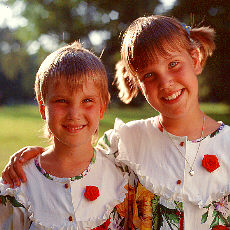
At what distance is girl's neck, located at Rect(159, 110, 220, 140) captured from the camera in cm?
191

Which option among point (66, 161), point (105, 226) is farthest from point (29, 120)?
point (105, 226)

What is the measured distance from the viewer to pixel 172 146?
190 cm

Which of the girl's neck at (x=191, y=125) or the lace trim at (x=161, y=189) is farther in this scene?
the girl's neck at (x=191, y=125)

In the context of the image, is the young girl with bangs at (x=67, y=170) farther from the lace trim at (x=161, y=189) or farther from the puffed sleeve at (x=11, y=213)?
the lace trim at (x=161, y=189)

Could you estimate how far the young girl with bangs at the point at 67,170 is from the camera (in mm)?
1692

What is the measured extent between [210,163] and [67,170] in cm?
74

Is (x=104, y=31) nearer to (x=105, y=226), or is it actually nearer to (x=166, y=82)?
(x=166, y=82)

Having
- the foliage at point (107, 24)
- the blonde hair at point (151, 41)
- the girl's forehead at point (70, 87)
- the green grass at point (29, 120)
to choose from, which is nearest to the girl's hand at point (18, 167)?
the girl's forehead at point (70, 87)

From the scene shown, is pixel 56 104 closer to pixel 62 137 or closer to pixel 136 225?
pixel 62 137

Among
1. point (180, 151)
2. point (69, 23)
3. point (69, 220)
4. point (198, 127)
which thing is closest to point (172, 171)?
point (180, 151)

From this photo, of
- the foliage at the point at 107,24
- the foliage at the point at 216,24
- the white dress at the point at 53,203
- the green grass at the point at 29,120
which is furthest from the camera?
the green grass at the point at 29,120

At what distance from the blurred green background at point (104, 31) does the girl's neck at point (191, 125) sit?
3.59 m

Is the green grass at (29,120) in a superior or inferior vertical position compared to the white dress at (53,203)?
superior

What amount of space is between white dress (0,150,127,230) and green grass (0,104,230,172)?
3105 millimetres
